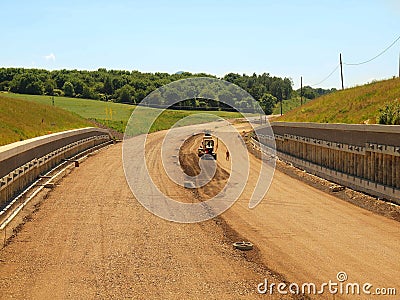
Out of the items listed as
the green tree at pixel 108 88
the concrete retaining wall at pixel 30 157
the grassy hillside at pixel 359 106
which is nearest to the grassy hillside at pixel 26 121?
the concrete retaining wall at pixel 30 157

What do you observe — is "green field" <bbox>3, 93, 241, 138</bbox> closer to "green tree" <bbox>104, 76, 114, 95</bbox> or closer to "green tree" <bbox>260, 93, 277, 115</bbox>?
"green tree" <bbox>260, 93, 277, 115</bbox>

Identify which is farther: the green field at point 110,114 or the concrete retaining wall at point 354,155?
the green field at point 110,114

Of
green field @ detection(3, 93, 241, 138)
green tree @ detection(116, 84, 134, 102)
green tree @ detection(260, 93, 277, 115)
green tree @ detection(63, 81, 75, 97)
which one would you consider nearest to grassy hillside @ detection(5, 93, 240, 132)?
green field @ detection(3, 93, 241, 138)

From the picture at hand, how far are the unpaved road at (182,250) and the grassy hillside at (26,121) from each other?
15.4 m

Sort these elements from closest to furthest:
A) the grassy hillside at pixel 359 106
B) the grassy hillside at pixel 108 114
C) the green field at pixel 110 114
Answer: the grassy hillside at pixel 359 106
the green field at pixel 110 114
the grassy hillside at pixel 108 114

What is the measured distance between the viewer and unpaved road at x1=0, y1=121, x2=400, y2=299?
39.1 feet

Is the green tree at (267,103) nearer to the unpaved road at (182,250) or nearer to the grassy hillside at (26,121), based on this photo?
the grassy hillside at (26,121)

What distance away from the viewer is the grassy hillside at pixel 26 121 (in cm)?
3731

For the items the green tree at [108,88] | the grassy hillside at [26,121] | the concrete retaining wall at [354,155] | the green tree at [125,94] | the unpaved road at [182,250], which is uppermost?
the green tree at [108,88]

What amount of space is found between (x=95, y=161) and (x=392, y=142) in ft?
73.3

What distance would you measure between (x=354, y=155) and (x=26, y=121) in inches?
1174

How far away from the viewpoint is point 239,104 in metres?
48.6

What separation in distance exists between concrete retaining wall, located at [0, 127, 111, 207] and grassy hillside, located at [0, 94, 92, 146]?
265 centimetres

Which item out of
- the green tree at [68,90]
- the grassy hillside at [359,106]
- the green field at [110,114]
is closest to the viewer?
the grassy hillside at [359,106]
